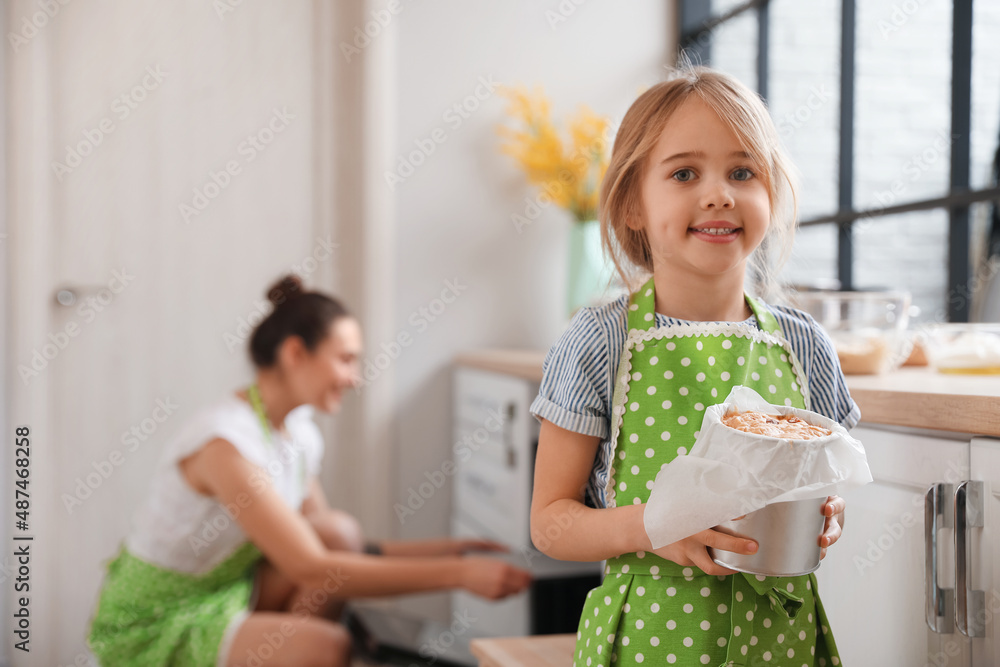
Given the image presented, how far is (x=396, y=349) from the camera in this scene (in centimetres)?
233

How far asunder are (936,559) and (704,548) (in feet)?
1.31

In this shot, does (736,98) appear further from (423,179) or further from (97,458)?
(97,458)

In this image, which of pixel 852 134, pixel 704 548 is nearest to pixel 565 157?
pixel 852 134

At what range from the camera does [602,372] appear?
814 mm

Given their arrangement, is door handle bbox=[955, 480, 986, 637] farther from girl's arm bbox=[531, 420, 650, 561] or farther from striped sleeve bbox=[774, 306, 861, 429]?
girl's arm bbox=[531, 420, 650, 561]

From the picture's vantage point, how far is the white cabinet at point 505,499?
1.69 meters

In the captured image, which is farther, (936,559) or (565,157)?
(565,157)

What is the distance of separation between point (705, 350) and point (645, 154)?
0.20 meters

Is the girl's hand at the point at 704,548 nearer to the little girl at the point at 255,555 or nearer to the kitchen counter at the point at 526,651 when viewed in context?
the kitchen counter at the point at 526,651

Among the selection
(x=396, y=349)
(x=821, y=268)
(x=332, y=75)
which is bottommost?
(x=396, y=349)

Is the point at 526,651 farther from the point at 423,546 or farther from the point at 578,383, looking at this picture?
the point at 423,546

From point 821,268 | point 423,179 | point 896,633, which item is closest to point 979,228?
point 821,268

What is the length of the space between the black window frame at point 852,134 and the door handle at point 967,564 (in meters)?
0.88

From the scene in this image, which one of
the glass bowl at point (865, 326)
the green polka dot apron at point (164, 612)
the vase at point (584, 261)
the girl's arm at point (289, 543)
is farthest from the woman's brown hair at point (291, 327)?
the glass bowl at point (865, 326)
